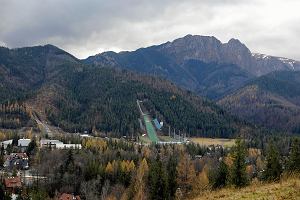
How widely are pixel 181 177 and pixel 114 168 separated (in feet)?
124

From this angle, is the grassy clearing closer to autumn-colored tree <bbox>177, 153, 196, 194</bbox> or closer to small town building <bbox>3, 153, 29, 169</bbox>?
autumn-colored tree <bbox>177, 153, 196, 194</bbox>

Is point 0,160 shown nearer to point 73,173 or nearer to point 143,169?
point 73,173

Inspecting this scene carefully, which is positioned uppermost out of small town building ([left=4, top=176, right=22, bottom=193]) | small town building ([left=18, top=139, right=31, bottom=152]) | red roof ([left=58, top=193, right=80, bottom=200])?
small town building ([left=18, top=139, right=31, bottom=152])

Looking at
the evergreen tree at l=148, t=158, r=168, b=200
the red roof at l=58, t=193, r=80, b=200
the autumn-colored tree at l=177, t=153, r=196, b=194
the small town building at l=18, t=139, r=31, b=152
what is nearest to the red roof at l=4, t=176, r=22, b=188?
the red roof at l=58, t=193, r=80, b=200

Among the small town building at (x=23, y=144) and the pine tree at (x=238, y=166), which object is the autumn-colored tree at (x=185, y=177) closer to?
the pine tree at (x=238, y=166)

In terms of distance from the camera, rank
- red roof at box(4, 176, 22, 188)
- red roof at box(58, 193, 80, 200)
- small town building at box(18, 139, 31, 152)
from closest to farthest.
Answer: red roof at box(58, 193, 80, 200) → red roof at box(4, 176, 22, 188) → small town building at box(18, 139, 31, 152)

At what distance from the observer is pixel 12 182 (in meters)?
126

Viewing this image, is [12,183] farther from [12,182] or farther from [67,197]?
[67,197]

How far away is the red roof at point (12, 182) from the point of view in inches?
4845

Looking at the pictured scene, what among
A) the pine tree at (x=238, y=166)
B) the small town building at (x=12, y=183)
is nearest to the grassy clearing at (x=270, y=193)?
the pine tree at (x=238, y=166)

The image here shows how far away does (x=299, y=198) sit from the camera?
2227cm

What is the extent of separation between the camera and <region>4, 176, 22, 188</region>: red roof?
12306cm

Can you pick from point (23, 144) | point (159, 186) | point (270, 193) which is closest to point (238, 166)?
point (159, 186)

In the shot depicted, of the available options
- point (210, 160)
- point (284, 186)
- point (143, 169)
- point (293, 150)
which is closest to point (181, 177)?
point (143, 169)
